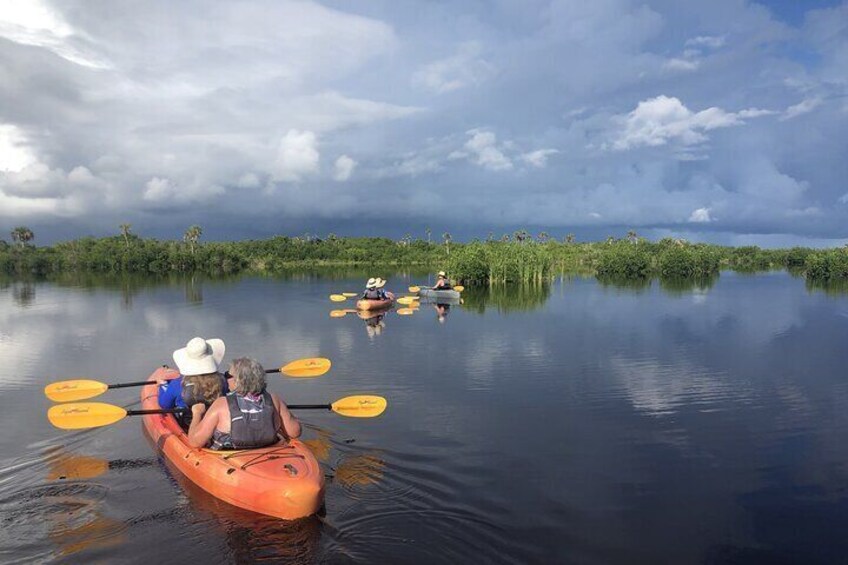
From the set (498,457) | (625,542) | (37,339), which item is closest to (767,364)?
(498,457)

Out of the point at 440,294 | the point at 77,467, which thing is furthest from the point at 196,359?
the point at 440,294

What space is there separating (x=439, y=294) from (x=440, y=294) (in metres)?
0.08

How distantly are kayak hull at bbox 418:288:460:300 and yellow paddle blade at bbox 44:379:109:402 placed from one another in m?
21.1

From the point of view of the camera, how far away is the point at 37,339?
19.1m

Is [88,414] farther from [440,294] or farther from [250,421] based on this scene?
[440,294]

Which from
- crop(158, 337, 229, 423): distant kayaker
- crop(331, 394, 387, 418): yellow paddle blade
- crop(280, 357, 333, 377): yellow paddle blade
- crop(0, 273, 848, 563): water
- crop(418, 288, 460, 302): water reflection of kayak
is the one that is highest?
crop(158, 337, 229, 423): distant kayaker

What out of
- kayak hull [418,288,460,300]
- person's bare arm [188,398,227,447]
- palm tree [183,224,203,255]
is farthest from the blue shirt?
palm tree [183,224,203,255]

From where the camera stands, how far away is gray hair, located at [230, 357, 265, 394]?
254 inches

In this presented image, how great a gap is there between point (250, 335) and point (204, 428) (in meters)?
13.0

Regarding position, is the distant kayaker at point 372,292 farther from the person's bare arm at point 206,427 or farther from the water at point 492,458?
the person's bare arm at point 206,427

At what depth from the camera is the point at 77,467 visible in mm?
8062

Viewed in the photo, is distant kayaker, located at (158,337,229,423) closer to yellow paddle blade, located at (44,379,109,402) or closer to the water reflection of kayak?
yellow paddle blade, located at (44,379,109,402)

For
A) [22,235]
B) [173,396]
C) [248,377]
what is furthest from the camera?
[22,235]

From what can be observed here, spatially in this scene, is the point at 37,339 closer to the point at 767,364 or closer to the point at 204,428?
the point at 204,428
